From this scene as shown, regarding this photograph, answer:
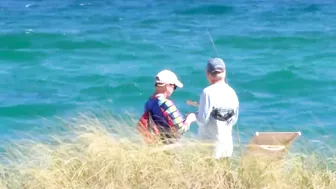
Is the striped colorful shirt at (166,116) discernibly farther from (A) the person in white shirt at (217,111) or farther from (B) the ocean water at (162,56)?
(B) the ocean water at (162,56)

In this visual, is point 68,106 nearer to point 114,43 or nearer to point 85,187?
point 114,43

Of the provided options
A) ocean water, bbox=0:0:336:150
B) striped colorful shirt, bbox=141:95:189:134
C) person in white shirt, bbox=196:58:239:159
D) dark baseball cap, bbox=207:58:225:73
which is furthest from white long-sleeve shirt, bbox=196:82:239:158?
ocean water, bbox=0:0:336:150

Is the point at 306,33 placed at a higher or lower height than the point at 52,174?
higher

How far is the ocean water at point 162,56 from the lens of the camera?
1577cm

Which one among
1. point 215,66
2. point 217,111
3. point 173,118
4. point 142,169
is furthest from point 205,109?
point 142,169

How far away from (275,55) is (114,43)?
4315mm

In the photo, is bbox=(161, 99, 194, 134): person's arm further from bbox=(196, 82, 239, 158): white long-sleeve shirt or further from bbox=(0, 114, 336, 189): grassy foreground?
bbox=(0, 114, 336, 189): grassy foreground

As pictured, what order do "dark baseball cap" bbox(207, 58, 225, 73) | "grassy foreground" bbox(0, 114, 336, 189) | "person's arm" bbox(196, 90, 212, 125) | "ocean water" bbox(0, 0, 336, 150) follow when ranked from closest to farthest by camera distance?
"grassy foreground" bbox(0, 114, 336, 189) < "person's arm" bbox(196, 90, 212, 125) < "dark baseball cap" bbox(207, 58, 225, 73) < "ocean water" bbox(0, 0, 336, 150)

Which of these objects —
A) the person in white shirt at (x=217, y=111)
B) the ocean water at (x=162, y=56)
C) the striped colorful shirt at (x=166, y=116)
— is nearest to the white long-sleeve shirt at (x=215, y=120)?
the person in white shirt at (x=217, y=111)

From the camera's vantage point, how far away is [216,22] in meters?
26.7

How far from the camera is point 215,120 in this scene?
24.0ft

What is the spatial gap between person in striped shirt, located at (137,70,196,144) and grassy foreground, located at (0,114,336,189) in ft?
0.67

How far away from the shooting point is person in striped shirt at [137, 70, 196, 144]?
7512 millimetres

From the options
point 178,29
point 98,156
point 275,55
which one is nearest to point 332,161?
point 98,156
